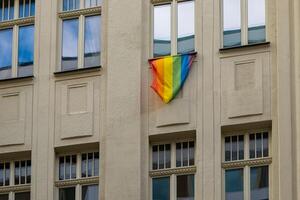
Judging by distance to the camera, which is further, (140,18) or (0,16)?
(0,16)

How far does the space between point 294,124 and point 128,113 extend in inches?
167

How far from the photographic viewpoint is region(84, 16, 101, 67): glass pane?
3059 centimetres

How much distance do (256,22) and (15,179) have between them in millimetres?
7430

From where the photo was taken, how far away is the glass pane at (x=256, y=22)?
95.1ft

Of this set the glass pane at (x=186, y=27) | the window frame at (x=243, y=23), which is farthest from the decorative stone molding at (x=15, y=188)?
the window frame at (x=243, y=23)

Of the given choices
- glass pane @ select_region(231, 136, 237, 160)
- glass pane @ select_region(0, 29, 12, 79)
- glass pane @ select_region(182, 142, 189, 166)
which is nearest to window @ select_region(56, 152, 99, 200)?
glass pane @ select_region(182, 142, 189, 166)

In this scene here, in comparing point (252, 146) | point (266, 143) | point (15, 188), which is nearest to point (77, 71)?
point (15, 188)

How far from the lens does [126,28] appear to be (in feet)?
98.8

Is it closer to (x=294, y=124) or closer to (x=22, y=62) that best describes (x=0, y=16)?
(x=22, y=62)

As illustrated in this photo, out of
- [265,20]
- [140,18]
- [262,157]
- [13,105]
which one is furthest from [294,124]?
[13,105]

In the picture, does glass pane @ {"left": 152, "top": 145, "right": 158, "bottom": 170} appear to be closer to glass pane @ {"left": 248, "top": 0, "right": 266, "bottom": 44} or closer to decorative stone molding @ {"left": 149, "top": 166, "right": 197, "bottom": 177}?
decorative stone molding @ {"left": 149, "top": 166, "right": 197, "bottom": 177}

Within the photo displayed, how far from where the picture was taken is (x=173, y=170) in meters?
29.0

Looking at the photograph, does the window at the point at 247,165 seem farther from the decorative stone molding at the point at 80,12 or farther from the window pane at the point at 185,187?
the decorative stone molding at the point at 80,12

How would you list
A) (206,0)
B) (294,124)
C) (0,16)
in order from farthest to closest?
(0,16) < (206,0) < (294,124)
